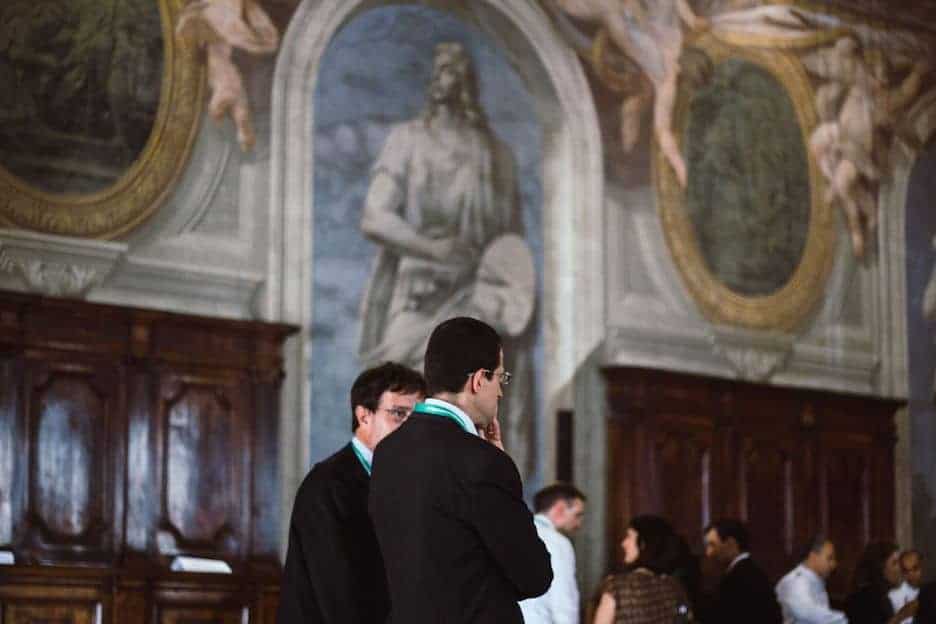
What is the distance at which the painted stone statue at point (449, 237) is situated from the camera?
13680mm

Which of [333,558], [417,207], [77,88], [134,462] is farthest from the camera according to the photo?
[417,207]

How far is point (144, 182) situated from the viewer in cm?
1232

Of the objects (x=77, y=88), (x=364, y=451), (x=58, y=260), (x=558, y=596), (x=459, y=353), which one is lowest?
(x=558, y=596)

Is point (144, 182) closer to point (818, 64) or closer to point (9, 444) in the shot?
point (9, 444)

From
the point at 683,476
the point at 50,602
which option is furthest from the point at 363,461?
the point at 683,476

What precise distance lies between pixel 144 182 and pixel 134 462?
212cm

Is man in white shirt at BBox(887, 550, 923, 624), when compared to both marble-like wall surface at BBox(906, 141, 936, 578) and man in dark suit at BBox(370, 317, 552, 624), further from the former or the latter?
man in dark suit at BBox(370, 317, 552, 624)

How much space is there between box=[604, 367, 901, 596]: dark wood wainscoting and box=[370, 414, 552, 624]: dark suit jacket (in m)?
9.46

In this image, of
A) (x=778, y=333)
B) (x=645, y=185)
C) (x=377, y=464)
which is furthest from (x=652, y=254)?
(x=377, y=464)

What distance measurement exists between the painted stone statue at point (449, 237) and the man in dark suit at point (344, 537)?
6.95 meters

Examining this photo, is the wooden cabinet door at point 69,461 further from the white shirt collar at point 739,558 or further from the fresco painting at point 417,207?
the white shirt collar at point 739,558

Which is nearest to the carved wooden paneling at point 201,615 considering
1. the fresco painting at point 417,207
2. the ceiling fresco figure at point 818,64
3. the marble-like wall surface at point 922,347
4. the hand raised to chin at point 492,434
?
the fresco painting at point 417,207

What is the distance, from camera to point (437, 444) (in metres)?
5.14

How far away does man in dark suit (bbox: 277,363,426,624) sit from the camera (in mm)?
6066
